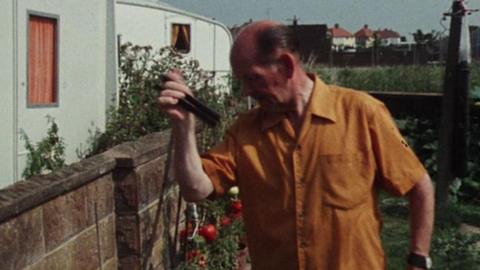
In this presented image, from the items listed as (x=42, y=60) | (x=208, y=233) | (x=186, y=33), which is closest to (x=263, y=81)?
(x=208, y=233)

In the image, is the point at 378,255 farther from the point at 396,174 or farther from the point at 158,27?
the point at 158,27

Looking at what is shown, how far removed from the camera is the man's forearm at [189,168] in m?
3.23

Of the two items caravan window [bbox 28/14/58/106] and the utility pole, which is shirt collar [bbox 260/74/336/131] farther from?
the utility pole

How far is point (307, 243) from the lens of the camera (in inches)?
128

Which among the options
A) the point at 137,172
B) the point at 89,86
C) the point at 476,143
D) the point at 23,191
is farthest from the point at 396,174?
the point at 476,143

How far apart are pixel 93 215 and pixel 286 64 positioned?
199 cm

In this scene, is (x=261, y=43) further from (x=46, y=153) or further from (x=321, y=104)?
(x=46, y=153)

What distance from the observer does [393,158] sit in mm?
3314

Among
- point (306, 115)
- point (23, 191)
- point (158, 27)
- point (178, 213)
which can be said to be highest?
point (158, 27)

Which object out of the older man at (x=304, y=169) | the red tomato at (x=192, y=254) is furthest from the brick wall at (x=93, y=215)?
the older man at (x=304, y=169)

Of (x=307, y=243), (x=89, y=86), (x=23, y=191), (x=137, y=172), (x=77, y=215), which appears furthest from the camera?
(x=89, y=86)

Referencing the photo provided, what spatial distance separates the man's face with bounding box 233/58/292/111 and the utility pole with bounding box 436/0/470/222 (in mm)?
6359

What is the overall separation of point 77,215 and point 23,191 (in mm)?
619

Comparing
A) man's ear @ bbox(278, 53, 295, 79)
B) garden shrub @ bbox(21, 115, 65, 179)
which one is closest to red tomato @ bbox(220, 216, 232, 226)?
garden shrub @ bbox(21, 115, 65, 179)
